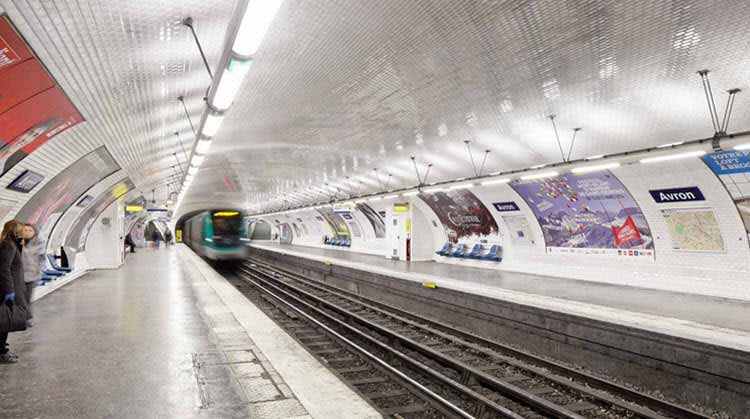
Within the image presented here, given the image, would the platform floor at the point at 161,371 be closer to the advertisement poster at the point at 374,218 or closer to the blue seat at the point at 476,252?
the blue seat at the point at 476,252

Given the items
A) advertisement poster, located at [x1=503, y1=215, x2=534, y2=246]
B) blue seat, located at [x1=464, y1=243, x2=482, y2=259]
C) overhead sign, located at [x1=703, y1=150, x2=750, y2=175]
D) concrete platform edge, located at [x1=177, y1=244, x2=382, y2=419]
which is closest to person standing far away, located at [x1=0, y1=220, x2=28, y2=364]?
concrete platform edge, located at [x1=177, y1=244, x2=382, y2=419]

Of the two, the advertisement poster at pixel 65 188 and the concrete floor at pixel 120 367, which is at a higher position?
the advertisement poster at pixel 65 188

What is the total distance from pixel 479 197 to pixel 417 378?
9248 mm

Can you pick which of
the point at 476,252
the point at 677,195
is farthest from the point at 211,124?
the point at 476,252

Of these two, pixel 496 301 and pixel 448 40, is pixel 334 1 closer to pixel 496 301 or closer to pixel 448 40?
pixel 448 40

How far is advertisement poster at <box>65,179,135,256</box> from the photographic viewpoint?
13609 mm

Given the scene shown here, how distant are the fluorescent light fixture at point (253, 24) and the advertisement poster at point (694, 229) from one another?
379 inches

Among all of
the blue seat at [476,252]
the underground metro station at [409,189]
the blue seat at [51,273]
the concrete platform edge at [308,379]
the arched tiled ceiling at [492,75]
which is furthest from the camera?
the blue seat at [476,252]

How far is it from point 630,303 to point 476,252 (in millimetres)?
8079

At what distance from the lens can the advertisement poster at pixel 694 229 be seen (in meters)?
9.39

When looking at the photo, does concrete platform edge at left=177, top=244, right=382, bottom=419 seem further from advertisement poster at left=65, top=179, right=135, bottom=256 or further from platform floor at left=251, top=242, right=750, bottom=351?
advertisement poster at left=65, top=179, right=135, bottom=256

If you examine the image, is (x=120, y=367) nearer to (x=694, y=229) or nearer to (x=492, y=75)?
(x=492, y=75)

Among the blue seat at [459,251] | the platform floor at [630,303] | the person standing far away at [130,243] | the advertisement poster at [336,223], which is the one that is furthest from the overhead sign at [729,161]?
the person standing far away at [130,243]

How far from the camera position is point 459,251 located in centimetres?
1802
